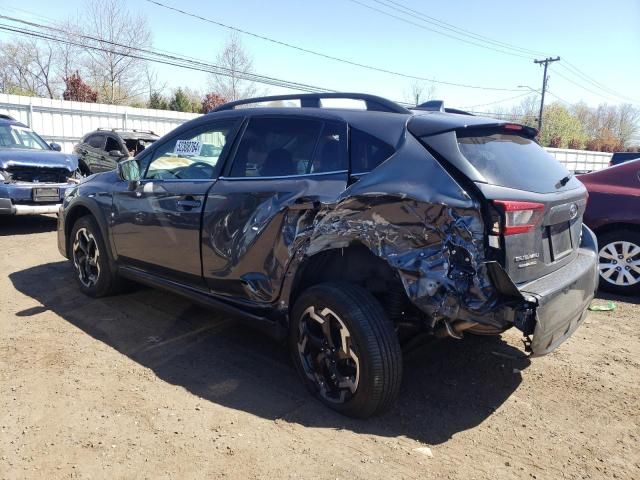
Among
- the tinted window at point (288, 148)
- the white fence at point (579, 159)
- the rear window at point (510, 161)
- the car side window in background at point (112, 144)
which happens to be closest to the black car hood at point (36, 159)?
the car side window in background at point (112, 144)

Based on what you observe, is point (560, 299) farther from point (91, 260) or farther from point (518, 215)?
point (91, 260)

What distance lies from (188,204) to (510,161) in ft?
7.50

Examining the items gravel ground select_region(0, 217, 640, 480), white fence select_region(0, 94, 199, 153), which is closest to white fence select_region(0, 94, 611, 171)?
white fence select_region(0, 94, 199, 153)

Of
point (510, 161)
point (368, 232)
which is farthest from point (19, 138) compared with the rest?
point (510, 161)

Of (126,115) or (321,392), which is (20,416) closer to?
(321,392)

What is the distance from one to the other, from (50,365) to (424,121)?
10.1 feet

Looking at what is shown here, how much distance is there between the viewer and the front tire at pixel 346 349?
2811 millimetres

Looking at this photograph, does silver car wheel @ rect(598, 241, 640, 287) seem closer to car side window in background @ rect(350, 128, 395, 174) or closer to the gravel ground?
the gravel ground

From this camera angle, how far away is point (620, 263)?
18.1ft

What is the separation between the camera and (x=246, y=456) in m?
2.66

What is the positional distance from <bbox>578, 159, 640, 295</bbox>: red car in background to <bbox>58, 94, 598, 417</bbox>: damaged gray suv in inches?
86.3

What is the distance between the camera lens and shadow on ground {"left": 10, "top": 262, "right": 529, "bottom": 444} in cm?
307

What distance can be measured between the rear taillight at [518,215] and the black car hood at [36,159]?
853 centimetres

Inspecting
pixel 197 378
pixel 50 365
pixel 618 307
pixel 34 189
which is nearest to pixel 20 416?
pixel 50 365
